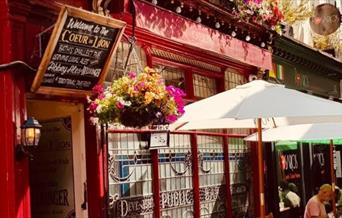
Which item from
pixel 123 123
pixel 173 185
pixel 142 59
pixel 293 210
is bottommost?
pixel 293 210

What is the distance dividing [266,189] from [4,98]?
8.48 meters

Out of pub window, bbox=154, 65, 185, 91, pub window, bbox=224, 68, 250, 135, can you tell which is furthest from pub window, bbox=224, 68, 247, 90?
pub window, bbox=154, 65, 185, 91

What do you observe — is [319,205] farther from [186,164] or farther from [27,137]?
[27,137]

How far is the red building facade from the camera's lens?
21.5ft

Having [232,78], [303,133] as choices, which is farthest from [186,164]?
[232,78]

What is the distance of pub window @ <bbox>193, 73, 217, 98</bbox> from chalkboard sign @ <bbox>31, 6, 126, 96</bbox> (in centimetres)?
371

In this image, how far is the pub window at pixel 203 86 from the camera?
36.3 feet

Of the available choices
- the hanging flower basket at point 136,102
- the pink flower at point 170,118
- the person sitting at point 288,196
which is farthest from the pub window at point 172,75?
the person sitting at point 288,196

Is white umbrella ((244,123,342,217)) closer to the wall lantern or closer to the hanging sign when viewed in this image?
the wall lantern

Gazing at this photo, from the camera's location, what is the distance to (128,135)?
29.1 ft

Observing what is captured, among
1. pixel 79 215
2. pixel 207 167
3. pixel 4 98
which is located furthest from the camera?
pixel 207 167

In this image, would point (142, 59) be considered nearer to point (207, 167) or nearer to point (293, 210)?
point (207, 167)

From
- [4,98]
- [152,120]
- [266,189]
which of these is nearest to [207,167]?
[266,189]

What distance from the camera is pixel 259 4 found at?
484 inches
